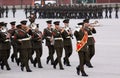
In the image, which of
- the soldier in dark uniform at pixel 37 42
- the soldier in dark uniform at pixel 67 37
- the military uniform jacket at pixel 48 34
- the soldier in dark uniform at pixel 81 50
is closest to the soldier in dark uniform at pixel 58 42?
the soldier in dark uniform at pixel 67 37

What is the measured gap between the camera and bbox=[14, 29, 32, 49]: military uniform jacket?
574 inches

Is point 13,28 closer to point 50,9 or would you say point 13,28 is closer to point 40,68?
point 40,68

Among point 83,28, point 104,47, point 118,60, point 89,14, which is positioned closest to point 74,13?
point 89,14

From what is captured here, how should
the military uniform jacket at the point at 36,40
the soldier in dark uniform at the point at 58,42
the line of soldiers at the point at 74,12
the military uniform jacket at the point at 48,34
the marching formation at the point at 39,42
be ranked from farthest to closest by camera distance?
the line of soldiers at the point at 74,12 < the military uniform jacket at the point at 48,34 < the military uniform jacket at the point at 36,40 < the soldier in dark uniform at the point at 58,42 < the marching formation at the point at 39,42

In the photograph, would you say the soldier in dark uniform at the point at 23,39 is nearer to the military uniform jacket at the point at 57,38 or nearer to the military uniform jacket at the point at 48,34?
the military uniform jacket at the point at 57,38

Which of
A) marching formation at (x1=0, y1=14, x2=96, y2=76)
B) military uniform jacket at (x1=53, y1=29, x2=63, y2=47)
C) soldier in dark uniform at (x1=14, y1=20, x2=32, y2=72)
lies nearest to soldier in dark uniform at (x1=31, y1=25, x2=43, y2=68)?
marching formation at (x1=0, y1=14, x2=96, y2=76)

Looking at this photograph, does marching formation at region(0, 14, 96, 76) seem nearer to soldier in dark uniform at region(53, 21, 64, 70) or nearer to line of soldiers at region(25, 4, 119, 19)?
soldier in dark uniform at region(53, 21, 64, 70)

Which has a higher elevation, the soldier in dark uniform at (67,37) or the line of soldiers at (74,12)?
the soldier in dark uniform at (67,37)

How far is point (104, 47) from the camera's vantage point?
21.7m

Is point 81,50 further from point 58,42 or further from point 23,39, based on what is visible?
point 23,39

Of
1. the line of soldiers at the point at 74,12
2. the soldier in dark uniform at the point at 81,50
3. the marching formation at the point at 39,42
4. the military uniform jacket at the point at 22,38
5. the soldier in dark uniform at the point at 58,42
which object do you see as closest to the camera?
the soldier in dark uniform at the point at 81,50

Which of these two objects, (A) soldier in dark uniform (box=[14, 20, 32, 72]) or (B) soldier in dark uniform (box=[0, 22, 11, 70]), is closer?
(A) soldier in dark uniform (box=[14, 20, 32, 72])

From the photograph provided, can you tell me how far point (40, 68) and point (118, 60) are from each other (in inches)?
127

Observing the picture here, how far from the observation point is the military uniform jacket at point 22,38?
47.8ft
